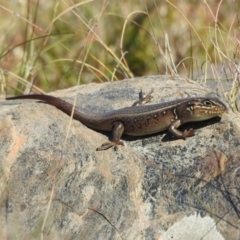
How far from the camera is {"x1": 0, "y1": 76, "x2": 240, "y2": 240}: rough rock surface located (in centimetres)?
529

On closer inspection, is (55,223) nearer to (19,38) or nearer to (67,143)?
(67,143)

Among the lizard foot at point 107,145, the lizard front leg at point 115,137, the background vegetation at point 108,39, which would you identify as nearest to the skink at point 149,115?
the lizard front leg at point 115,137

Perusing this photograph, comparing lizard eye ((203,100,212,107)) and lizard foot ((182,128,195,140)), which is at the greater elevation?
lizard eye ((203,100,212,107))

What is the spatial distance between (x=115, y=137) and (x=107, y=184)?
2.30 ft

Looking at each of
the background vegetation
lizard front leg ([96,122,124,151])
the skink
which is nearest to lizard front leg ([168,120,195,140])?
the skink

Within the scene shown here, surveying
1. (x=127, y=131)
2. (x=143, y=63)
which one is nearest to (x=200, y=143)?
(x=127, y=131)

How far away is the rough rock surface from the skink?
211 millimetres

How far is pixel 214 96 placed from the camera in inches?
261

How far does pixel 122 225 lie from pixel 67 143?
75 cm

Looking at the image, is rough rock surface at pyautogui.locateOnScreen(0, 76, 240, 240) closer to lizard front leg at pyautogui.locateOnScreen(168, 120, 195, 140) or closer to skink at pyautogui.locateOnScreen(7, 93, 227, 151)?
lizard front leg at pyautogui.locateOnScreen(168, 120, 195, 140)

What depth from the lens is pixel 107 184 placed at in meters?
5.54

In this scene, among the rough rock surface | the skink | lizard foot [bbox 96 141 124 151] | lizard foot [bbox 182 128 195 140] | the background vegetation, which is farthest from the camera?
the background vegetation

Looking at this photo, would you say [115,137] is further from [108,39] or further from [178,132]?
[108,39]

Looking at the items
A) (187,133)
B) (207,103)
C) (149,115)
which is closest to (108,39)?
(149,115)
